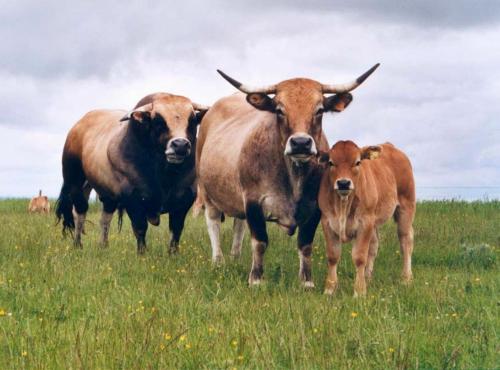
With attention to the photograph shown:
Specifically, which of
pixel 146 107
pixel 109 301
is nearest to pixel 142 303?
pixel 109 301

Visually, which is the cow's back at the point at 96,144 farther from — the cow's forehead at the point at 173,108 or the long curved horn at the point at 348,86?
the long curved horn at the point at 348,86

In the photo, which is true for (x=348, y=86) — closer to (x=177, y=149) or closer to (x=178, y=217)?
(x=177, y=149)

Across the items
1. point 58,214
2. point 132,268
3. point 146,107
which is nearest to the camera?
point 132,268

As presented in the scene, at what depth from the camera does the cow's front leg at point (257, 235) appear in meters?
7.80

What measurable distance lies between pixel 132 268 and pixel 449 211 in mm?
10103

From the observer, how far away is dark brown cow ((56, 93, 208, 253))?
9664mm

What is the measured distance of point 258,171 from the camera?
311 inches

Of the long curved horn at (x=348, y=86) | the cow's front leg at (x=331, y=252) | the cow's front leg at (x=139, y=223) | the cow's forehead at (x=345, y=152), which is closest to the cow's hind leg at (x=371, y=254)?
the cow's front leg at (x=331, y=252)

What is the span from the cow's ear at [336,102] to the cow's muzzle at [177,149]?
7.60 ft

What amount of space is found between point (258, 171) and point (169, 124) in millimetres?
2188

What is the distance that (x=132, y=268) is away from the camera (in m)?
8.31

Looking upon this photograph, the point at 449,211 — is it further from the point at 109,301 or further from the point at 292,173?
the point at 109,301

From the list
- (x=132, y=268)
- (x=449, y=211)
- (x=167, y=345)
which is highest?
(x=449, y=211)

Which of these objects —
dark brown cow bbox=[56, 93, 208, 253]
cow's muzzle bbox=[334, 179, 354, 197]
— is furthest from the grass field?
cow's muzzle bbox=[334, 179, 354, 197]
